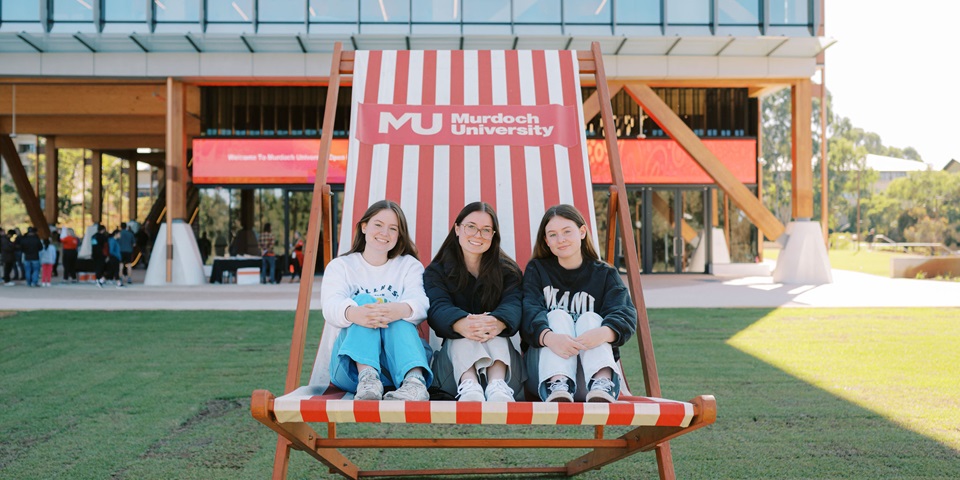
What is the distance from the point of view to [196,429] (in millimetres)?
3465

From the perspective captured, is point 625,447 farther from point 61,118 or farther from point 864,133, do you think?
point 864,133

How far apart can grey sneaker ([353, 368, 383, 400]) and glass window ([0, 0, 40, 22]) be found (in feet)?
40.3

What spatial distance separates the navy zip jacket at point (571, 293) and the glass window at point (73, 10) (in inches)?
459

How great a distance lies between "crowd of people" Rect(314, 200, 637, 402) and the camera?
237 cm

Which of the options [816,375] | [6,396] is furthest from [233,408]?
[816,375]

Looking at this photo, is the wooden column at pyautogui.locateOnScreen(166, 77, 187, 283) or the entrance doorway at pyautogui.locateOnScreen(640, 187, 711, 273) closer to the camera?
the wooden column at pyautogui.locateOnScreen(166, 77, 187, 283)

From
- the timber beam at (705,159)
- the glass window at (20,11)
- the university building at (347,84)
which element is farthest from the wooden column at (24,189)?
the timber beam at (705,159)

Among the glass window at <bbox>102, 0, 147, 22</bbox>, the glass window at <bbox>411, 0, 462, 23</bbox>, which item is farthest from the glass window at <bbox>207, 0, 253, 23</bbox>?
the glass window at <bbox>411, 0, 462, 23</bbox>

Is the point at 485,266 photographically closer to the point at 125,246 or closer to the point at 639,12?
the point at 639,12

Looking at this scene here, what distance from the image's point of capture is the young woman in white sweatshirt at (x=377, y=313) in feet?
7.76

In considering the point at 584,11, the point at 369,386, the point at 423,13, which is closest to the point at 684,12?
the point at 584,11

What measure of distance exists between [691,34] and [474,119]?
9.82 metres

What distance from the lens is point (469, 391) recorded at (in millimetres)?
2291

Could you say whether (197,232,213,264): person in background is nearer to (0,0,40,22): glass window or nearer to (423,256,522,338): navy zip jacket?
(0,0,40,22): glass window
